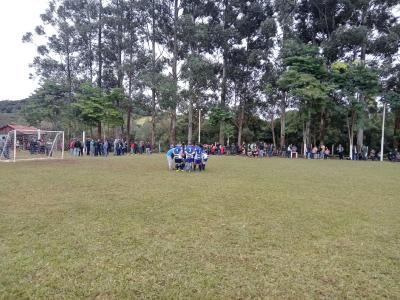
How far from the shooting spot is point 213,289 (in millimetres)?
3490

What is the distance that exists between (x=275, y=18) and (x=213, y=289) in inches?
1305

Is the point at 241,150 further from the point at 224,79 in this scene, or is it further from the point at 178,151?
the point at 178,151

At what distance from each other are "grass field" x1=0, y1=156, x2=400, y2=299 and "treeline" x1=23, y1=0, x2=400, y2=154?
21883mm

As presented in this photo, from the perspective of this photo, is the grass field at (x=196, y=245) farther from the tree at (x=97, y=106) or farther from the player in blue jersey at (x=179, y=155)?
the tree at (x=97, y=106)

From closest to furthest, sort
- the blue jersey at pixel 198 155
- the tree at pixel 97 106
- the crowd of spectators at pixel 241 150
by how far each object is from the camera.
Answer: the blue jersey at pixel 198 155 < the crowd of spectators at pixel 241 150 < the tree at pixel 97 106

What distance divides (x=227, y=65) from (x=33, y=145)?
21.7m

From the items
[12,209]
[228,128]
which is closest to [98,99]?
[228,128]

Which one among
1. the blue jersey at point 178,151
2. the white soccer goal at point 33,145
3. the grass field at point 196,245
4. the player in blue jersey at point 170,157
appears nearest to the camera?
the grass field at point 196,245

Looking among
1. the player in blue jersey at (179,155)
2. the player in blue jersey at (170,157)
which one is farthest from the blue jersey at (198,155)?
the player in blue jersey at (170,157)

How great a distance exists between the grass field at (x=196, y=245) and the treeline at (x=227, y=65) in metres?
21.9

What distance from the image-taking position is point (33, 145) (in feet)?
82.7

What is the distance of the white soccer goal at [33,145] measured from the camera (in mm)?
20594

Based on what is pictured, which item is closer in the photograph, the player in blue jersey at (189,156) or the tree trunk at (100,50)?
the player in blue jersey at (189,156)

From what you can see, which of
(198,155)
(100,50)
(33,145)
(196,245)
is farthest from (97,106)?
(196,245)
